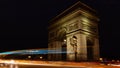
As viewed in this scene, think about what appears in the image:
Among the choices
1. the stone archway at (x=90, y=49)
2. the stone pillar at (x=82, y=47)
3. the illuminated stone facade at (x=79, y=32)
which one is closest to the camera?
the stone pillar at (x=82, y=47)

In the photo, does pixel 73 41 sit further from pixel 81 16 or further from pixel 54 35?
pixel 54 35

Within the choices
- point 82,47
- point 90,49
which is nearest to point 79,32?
point 82,47

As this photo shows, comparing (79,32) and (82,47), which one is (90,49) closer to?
(82,47)

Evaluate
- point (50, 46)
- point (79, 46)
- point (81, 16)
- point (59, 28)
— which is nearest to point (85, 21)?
point (81, 16)

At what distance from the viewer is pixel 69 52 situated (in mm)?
42375

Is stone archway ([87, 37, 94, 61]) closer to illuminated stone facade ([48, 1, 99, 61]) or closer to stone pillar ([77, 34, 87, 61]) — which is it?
illuminated stone facade ([48, 1, 99, 61])

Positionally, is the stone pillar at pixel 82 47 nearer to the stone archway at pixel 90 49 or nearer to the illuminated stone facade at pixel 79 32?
the illuminated stone facade at pixel 79 32

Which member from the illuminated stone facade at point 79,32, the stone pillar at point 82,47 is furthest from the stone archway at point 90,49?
the stone pillar at point 82,47

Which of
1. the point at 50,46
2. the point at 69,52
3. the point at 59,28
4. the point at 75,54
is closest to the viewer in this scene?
the point at 75,54

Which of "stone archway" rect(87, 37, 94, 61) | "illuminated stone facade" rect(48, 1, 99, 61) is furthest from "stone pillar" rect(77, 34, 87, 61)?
"stone archway" rect(87, 37, 94, 61)

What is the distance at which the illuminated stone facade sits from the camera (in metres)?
40.6

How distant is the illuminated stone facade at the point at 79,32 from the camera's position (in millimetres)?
40562

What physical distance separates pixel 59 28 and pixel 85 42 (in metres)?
7.51

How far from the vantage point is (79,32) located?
40.4 metres
